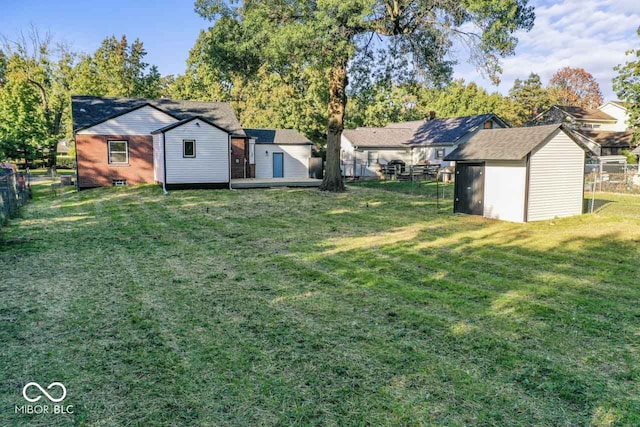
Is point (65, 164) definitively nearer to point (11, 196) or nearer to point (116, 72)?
point (116, 72)

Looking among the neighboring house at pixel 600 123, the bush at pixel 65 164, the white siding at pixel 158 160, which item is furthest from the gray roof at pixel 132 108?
the neighboring house at pixel 600 123

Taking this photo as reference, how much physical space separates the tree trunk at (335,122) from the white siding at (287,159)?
8.59m

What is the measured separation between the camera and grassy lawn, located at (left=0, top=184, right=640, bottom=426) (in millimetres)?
4074

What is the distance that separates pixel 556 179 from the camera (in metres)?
15.6

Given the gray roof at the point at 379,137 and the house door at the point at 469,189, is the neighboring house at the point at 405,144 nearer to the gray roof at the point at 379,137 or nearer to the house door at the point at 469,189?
the gray roof at the point at 379,137

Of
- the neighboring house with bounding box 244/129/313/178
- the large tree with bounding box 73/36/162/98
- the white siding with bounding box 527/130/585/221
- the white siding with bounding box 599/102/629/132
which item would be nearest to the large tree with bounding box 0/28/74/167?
the large tree with bounding box 73/36/162/98

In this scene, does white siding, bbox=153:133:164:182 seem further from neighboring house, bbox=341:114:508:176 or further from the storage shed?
neighboring house, bbox=341:114:508:176

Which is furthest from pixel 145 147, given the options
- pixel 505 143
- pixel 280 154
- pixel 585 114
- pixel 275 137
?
pixel 585 114

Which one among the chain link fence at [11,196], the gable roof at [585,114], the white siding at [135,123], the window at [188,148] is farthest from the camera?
the gable roof at [585,114]

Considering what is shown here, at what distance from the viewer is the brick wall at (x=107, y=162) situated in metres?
23.8

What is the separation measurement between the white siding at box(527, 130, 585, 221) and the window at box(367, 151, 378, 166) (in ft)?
68.1

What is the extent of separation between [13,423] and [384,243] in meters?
8.75

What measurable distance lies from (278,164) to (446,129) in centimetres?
1528

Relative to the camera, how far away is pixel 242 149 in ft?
95.8
